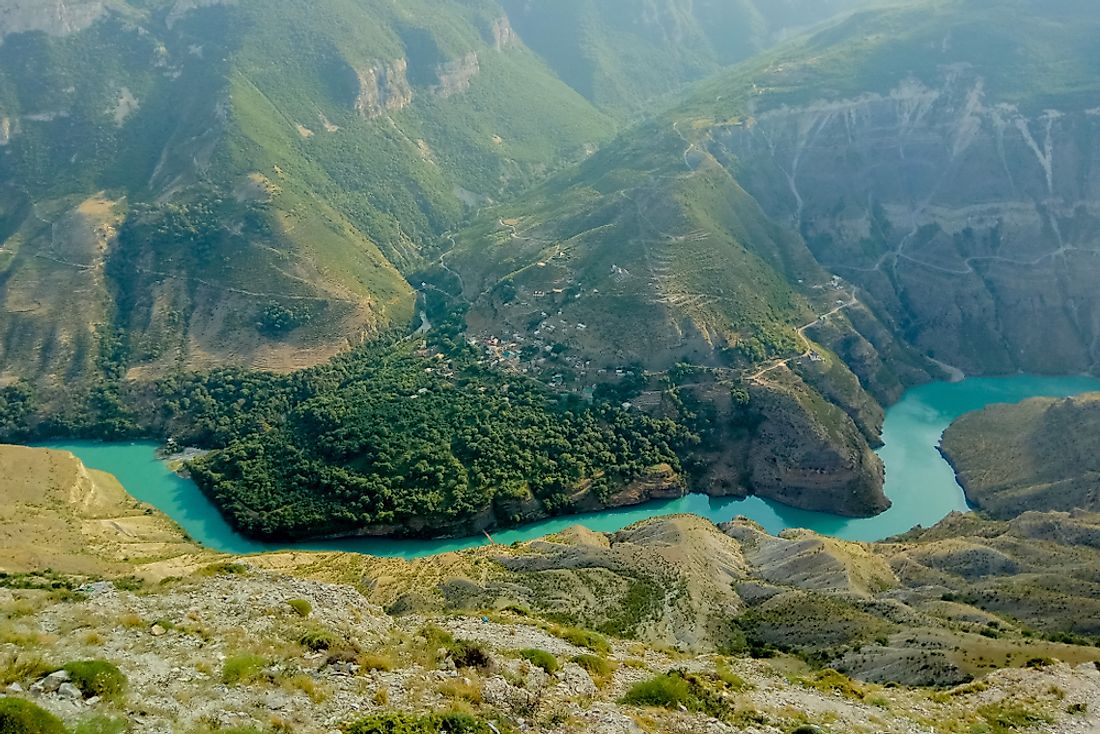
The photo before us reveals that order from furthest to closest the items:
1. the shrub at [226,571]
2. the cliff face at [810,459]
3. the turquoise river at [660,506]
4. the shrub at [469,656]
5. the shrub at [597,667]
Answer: the cliff face at [810,459] → the turquoise river at [660,506] → the shrub at [226,571] → the shrub at [597,667] → the shrub at [469,656]

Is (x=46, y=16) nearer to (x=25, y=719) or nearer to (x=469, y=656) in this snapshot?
(x=469, y=656)

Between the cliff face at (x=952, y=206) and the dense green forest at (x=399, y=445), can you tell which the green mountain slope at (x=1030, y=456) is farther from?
the dense green forest at (x=399, y=445)

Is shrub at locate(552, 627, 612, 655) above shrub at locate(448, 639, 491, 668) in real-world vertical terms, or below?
above

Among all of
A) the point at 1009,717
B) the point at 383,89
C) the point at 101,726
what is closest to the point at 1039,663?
the point at 1009,717

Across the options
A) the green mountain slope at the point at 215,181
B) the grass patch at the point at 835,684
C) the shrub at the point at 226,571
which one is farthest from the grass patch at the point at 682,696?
the green mountain slope at the point at 215,181

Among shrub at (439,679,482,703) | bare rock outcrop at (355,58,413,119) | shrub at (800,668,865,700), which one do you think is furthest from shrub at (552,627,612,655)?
bare rock outcrop at (355,58,413,119)

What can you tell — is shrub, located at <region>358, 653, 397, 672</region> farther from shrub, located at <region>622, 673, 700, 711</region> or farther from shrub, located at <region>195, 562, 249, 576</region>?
shrub, located at <region>195, 562, 249, 576</region>

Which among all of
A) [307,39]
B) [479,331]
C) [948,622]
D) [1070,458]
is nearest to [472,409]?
[479,331]
